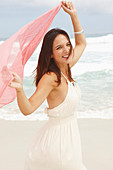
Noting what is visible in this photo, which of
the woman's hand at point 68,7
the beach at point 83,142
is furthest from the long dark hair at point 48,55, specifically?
the beach at point 83,142

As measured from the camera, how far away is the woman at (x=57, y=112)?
2314mm

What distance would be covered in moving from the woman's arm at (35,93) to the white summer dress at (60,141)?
0.16 m

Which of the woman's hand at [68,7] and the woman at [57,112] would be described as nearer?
the woman at [57,112]

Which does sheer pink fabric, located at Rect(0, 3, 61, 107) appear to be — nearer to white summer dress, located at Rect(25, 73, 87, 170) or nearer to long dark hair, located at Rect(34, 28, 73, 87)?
long dark hair, located at Rect(34, 28, 73, 87)

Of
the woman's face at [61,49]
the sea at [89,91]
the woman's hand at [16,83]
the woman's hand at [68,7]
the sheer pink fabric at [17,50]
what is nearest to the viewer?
the woman's hand at [16,83]

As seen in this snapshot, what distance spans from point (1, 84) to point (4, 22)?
122 ft

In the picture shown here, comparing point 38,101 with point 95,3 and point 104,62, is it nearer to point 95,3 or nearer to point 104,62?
point 104,62

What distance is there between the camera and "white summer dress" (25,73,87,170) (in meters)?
2.35

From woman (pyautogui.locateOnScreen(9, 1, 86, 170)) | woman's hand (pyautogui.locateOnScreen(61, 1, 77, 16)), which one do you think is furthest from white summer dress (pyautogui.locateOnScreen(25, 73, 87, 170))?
woman's hand (pyautogui.locateOnScreen(61, 1, 77, 16))

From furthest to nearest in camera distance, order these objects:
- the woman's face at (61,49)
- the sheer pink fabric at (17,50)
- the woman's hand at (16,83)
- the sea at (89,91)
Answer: the sea at (89,91)
the woman's face at (61,49)
the sheer pink fabric at (17,50)
the woman's hand at (16,83)

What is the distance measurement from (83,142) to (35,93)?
252 centimetres

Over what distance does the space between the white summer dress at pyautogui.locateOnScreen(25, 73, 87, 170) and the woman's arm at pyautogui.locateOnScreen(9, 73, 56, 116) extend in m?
0.16

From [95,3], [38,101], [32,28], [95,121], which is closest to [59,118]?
[38,101]

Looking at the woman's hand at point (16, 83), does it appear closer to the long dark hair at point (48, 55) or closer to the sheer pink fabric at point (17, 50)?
the sheer pink fabric at point (17, 50)
